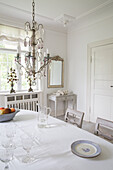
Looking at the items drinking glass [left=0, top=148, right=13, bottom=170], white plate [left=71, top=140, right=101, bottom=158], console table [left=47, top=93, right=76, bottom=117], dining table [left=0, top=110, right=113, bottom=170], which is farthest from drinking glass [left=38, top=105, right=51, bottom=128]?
console table [left=47, top=93, right=76, bottom=117]

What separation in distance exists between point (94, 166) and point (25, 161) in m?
0.45

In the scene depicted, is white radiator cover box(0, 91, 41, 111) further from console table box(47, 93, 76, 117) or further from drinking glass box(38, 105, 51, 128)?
drinking glass box(38, 105, 51, 128)

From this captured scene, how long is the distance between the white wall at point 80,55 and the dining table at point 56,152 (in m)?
Answer: 2.47

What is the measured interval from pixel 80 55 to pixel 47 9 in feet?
5.10

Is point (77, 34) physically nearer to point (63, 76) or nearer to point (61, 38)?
point (61, 38)

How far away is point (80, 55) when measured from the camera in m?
3.82

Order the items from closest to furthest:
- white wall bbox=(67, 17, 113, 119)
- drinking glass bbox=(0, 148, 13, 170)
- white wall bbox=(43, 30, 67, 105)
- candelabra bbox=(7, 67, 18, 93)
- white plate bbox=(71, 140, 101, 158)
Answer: drinking glass bbox=(0, 148, 13, 170)
white plate bbox=(71, 140, 101, 158)
candelabra bbox=(7, 67, 18, 93)
white wall bbox=(67, 17, 113, 119)
white wall bbox=(43, 30, 67, 105)

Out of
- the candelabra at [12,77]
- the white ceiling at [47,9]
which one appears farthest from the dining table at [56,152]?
the white ceiling at [47,9]

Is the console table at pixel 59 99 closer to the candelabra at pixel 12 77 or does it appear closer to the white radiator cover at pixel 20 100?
the white radiator cover at pixel 20 100

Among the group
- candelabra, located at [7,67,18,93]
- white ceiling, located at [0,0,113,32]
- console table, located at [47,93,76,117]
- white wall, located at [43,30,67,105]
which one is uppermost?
white ceiling, located at [0,0,113,32]

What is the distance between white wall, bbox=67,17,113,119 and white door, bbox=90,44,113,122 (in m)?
0.28

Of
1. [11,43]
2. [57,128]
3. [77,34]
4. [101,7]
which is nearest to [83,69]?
[77,34]

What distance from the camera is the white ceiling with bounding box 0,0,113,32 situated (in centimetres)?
254

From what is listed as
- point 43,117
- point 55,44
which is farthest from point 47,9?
point 43,117
